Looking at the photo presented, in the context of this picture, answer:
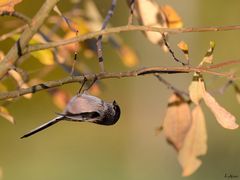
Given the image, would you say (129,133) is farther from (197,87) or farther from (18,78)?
(197,87)

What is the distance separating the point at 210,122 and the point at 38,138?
121cm

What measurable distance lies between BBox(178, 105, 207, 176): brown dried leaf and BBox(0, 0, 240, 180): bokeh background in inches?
59.7

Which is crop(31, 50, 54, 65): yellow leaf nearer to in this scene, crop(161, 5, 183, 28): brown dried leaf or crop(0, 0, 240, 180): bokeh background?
crop(161, 5, 183, 28): brown dried leaf

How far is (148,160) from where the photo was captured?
3.27 m

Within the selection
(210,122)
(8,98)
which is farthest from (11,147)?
(8,98)

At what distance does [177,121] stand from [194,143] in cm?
5

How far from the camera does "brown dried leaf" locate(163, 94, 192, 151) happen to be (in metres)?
0.96

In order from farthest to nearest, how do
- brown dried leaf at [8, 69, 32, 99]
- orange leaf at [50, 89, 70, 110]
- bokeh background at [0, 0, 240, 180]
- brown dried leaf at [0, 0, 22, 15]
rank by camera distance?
bokeh background at [0, 0, 240, 180] < orange leaf at [50, 89, 70, 110] < brown dried leaf at [8, 69, 32, 99] < brown dried leaf at [0, 0, 22, 15]

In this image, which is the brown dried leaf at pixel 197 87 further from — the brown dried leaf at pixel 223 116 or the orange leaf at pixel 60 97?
the orange leaf at pixel 60 97

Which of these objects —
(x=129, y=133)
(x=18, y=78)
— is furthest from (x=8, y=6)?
(x=129, y=133)

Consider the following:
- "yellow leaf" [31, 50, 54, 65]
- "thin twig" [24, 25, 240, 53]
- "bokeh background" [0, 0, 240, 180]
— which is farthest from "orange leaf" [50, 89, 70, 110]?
"bokeh background" [0, 0, 240, 180]

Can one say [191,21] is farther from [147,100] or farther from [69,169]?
[69,169]

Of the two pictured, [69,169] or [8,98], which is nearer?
[8,98]

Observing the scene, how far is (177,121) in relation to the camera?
0.96 m
